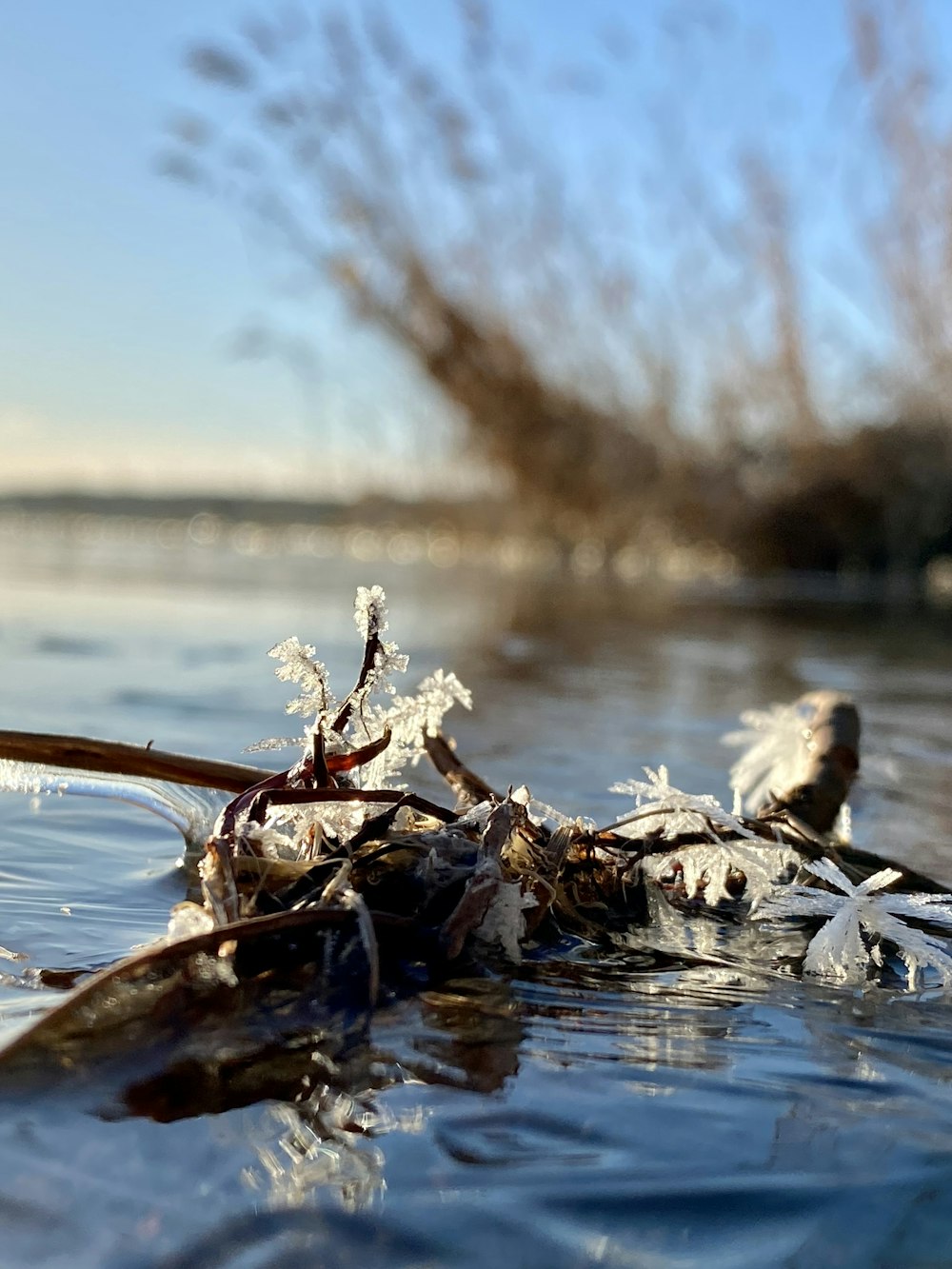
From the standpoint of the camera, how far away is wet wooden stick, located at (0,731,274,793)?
1.63m

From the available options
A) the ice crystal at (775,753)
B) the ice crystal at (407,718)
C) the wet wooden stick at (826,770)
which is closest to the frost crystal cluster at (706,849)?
the ice crystal at (407,718)

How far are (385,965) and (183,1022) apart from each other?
0.88 ft

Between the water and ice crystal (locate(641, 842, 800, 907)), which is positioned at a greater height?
ice crystal (locate(641, 842, 800, 907))

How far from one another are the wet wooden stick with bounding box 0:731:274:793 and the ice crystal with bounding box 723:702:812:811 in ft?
4.14

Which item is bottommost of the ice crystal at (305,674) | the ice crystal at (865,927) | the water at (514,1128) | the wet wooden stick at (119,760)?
the water at (514,1128)

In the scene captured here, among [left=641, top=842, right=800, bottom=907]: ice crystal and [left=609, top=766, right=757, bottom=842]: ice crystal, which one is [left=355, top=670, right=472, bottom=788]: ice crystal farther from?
[left=641, top=842, right=800, bottom=907]: ice crystal

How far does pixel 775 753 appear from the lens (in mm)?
2826

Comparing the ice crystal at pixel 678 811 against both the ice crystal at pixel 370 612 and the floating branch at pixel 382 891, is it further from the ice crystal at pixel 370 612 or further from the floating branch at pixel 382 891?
the ice crystal at pixel 370 612

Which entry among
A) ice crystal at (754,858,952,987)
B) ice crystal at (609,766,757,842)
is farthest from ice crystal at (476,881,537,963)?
ice crystal at (754,858,952,987)

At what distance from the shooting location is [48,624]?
6754 millimetres

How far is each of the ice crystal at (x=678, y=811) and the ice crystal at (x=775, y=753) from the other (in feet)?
2.64

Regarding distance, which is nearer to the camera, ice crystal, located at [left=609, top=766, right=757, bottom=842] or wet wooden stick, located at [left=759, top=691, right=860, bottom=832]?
ice crystal, located at [left=609, top=766, right=757, bottom=842]

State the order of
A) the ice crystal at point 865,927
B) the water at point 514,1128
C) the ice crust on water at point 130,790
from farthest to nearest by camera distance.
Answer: the ice crust on water at point 130,790 → the ice crystal at point 865,927 → the water at point 514,1128

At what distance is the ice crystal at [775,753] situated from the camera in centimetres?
269
